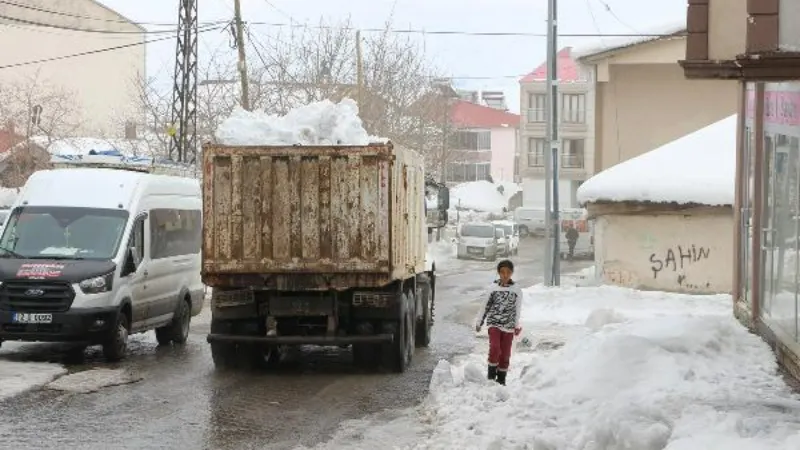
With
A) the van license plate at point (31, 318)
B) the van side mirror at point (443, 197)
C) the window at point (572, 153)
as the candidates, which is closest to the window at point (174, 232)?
the van license plate at point (31, 318)

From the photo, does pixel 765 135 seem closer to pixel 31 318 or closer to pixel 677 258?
pixel 31 318

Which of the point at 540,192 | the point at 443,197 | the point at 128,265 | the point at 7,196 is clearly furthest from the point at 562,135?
the point at 128,265

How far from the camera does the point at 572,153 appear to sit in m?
79.5

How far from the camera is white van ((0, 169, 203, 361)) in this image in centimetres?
1366

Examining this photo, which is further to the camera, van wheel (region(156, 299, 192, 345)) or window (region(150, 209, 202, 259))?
van wheel (region(156, 299, 192, 345))

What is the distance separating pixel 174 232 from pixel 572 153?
213ft

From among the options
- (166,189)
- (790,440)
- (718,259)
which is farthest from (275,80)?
(790,440)

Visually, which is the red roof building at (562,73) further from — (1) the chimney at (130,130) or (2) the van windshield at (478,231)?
(1) the chimney at (130,130)

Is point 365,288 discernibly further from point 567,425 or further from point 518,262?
point 518,262

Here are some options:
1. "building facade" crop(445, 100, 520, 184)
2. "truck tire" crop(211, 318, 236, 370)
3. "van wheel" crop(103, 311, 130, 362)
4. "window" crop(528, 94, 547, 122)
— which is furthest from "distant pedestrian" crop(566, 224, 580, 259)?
"building facade" crop(445, 100, 520, 184)

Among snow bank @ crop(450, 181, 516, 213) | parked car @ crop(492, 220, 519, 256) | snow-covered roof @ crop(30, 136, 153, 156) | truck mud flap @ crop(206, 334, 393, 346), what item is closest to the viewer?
truck mud flap @ crop(206, 334, 393, 346)

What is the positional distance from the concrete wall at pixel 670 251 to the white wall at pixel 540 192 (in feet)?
159

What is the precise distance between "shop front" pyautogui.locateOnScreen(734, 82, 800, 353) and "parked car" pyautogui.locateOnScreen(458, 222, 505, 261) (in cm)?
3339

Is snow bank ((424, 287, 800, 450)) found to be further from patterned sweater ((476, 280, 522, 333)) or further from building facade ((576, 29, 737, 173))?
building facade ((576, 29, 737, 173))
